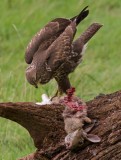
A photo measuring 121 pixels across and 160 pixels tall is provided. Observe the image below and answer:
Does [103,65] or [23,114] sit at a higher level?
[23,114]

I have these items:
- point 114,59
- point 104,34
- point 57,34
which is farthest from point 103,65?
point 57,34

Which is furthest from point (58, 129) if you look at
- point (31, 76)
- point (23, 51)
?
point (23, 51)

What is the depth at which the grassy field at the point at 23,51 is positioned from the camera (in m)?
8.06

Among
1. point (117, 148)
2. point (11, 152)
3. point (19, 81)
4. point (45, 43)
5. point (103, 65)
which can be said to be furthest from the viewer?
point (103, 65)

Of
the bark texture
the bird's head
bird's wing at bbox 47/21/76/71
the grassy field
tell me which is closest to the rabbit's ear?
the bark texture

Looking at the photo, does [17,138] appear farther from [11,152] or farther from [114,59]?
[114,59]

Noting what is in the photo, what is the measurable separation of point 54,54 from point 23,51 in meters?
2.73

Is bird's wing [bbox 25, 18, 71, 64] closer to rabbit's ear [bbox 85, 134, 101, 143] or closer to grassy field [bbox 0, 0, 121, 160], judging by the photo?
grassy field [bbox 0, 0, 121, 160]

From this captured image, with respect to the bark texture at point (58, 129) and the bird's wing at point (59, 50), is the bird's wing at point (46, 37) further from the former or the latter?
the bark texture at point (58, 129)

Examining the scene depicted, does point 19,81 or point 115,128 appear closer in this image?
point 115,128

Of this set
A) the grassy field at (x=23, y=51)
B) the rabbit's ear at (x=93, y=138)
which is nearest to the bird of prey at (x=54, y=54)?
the grassy field at (x=23, y=51)

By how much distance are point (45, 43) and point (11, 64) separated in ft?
7.74

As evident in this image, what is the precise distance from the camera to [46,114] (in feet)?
19.9

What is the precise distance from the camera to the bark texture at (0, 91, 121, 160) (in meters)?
5.88
